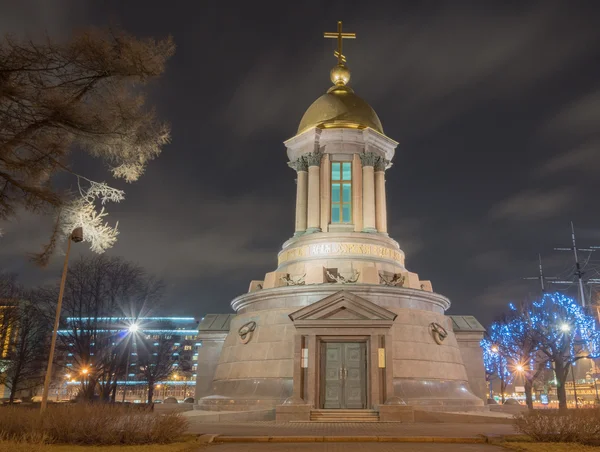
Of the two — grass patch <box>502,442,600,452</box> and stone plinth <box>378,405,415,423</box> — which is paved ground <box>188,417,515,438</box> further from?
grass patch <box>502,442,600,452</box>

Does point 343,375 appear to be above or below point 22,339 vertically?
below

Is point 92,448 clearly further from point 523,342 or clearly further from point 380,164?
point 523,342

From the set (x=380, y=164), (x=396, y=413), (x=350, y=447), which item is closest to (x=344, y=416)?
(x=396, y=413)

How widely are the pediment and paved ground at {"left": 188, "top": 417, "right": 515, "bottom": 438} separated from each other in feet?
15.5

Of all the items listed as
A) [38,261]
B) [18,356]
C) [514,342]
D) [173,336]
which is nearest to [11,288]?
[18,356]

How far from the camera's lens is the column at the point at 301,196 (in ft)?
116

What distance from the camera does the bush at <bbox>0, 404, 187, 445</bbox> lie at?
43.4 feet

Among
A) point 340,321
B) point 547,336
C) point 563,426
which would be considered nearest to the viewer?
point 563,426

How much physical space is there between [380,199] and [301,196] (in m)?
5.43

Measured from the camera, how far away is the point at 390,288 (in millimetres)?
28125

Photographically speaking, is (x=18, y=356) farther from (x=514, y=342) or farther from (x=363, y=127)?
(x=514, y=342)

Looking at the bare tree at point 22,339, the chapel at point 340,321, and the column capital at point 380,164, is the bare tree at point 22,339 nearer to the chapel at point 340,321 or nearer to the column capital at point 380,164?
the chapel at point 340,321

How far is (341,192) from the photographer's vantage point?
35812 millimetres

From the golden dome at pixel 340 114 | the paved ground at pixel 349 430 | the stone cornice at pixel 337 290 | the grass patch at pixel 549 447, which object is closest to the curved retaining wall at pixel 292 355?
the stone cornice at pixel 337 290
